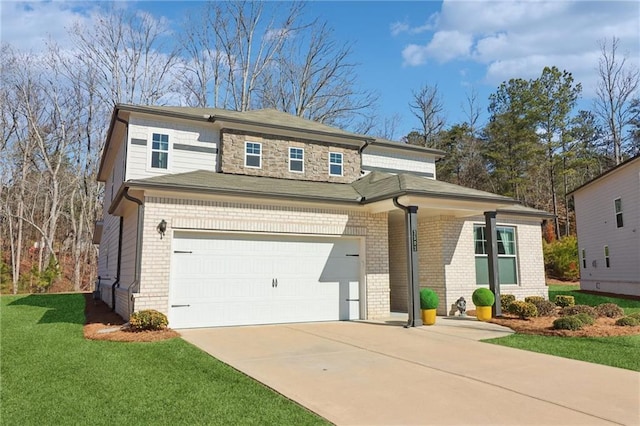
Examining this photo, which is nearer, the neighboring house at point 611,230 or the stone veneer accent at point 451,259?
the stone veneer accent at point 451,259

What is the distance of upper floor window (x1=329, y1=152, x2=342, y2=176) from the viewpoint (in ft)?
48.7

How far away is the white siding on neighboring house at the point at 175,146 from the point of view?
1277 centimetres

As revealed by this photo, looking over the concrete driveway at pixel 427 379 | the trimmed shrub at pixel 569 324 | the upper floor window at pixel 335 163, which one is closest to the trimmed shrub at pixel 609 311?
the trimmed shrub at pixel 569 324

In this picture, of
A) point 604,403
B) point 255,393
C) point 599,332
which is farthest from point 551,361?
point 255,393

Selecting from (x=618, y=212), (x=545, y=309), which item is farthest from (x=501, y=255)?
(x=618, y=212)

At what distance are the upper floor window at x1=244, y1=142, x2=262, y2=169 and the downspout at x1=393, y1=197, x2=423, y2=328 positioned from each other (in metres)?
5.12

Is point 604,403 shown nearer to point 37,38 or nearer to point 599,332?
point 599,332

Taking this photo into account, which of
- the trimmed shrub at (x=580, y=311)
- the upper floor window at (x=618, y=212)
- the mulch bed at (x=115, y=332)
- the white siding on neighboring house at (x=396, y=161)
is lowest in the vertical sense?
the mulch bed at (x=115, y=332)

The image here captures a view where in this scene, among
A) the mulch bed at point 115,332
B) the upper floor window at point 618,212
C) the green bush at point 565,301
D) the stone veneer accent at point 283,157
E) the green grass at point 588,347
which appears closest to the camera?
the green grass at point 588,347

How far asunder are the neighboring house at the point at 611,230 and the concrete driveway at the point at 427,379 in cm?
1350

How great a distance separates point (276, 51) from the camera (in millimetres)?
30234

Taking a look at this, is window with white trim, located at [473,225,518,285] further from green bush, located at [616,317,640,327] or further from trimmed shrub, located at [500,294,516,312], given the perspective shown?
green bush, located at [616,317,640,327]

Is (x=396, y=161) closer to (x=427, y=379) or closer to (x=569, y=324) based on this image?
(x=569, y=324)

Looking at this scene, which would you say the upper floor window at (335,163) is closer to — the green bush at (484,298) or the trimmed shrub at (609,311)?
the green bush at (484,298)
